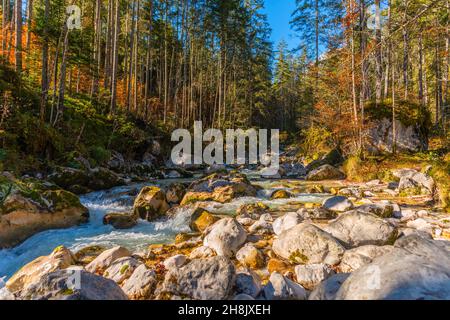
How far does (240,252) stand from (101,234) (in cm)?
364

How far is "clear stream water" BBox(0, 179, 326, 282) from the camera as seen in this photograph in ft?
16.1

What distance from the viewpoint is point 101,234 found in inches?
236

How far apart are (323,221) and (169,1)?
951 inches

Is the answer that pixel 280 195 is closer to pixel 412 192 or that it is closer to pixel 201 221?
pixel 201 221

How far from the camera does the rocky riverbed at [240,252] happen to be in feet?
8.44

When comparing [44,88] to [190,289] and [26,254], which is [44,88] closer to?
[26,254]

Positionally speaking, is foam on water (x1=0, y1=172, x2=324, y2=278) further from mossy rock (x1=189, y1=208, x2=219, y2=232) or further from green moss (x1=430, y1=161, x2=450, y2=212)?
green moss (x1=430, y1=161, x2=450, y2=212)

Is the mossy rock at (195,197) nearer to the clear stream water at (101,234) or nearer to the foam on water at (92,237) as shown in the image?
the clear stream water at (101,234)

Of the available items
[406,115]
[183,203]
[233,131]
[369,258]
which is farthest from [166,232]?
[233,131]

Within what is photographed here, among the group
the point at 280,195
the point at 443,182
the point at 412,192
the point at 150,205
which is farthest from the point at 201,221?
the point at 412,192

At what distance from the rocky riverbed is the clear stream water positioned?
0.03 meters

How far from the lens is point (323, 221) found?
6039mm

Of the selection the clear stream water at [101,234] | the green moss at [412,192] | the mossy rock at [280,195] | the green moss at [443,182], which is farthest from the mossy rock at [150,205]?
the green moss at [412,192]

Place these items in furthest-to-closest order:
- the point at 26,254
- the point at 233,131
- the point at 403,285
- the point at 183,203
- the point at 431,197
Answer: the point at 233,131 < the point at 183,203 < the point at 431,197 < the point at 26,254 < the point at 403,285
